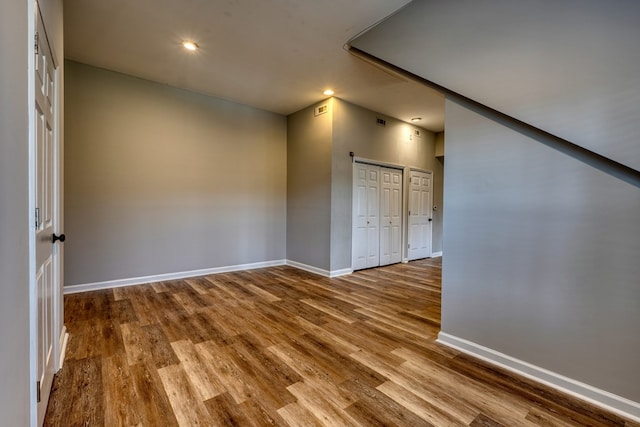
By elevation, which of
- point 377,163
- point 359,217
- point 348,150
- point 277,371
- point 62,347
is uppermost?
point 348,150

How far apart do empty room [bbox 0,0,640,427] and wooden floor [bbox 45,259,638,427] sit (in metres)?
0.02

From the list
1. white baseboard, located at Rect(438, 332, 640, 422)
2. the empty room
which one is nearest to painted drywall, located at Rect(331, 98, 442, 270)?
the empty room

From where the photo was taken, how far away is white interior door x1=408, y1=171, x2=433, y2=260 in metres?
6.18

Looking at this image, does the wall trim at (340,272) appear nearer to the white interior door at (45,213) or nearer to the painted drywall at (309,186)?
the painted drywall at (309,186)

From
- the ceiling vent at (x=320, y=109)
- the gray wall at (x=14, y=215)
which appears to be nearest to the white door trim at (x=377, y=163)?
the ceiling vent at (x=320, y=109)

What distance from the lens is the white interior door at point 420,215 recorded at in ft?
20.3

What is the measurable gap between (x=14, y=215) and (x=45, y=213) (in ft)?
2.69

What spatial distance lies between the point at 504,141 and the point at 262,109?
425 centimetres

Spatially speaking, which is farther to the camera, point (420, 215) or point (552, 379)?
point (420, 215)

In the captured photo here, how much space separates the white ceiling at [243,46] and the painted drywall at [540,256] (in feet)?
5.23

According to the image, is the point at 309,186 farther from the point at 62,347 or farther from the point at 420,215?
the point at 62,347

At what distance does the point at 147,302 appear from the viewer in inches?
130

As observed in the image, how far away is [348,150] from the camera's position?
482cm

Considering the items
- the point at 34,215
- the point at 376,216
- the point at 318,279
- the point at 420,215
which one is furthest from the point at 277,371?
the point at 420,215
